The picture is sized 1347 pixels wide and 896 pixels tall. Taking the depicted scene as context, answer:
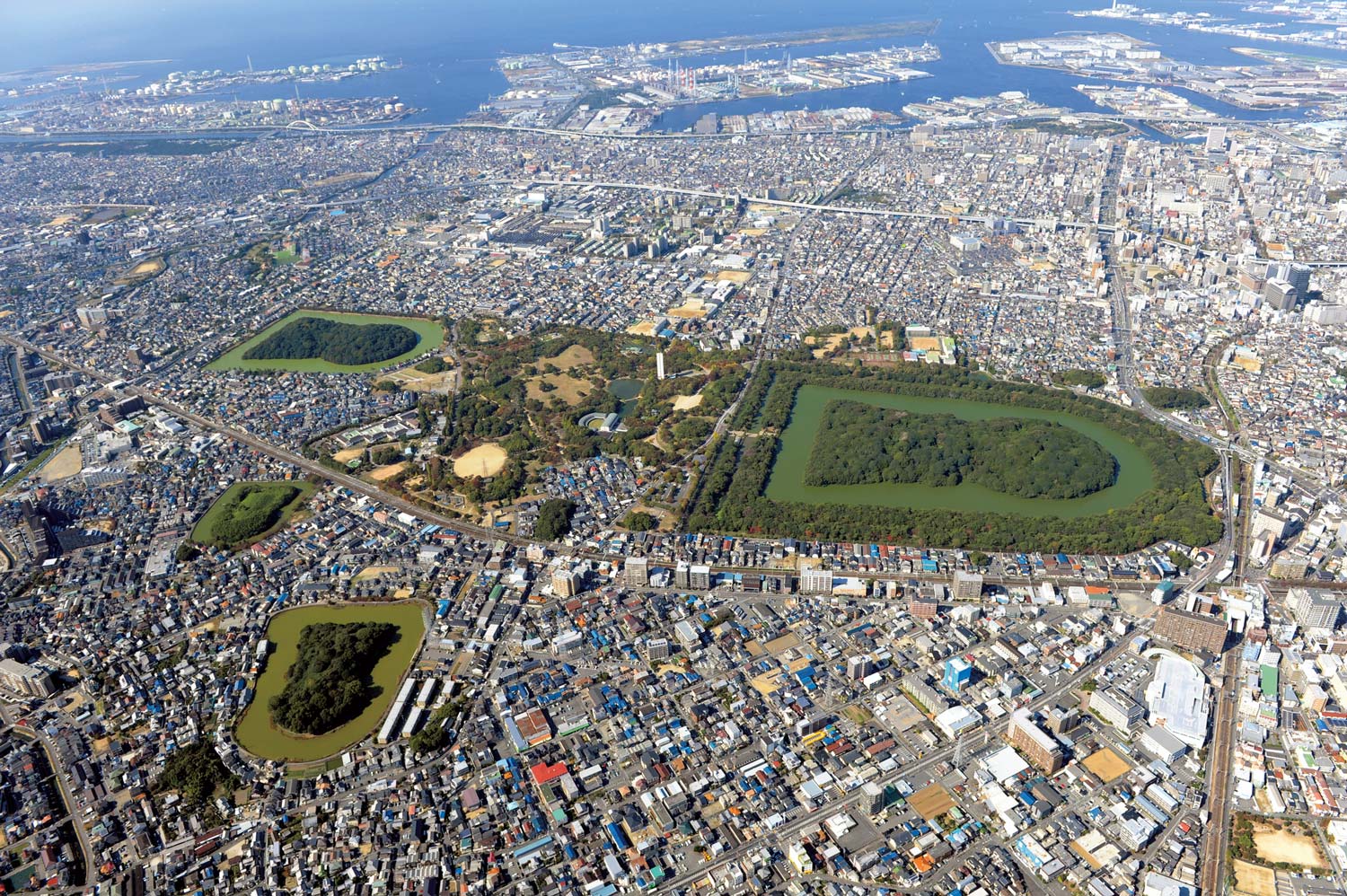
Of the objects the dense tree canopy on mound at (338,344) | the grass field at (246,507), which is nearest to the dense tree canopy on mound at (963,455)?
the grass field at (246,507)

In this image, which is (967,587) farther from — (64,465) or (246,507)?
(64,465)

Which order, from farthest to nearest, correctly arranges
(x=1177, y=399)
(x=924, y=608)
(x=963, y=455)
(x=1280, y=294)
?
(x=1280, y=294) < (x=1177, y=399) < (x=963, y=455) < (x=924, y=608)

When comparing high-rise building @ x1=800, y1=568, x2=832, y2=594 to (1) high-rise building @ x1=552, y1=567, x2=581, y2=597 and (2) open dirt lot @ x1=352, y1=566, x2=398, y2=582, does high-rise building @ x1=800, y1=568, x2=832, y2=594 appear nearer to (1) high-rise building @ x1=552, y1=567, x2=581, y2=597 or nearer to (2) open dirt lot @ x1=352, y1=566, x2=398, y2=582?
(1) high-rise building @ x1=552, y1=567, x2=581, y2=597

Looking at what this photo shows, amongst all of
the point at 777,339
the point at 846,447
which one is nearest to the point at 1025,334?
the point at 777,339

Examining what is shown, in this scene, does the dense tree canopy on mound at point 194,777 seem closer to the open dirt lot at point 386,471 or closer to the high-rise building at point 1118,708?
the open dirt lot at point 386,471

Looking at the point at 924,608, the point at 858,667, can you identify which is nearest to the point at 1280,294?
the point at 924,608

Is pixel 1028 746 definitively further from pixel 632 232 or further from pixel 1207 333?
pixel 632 232

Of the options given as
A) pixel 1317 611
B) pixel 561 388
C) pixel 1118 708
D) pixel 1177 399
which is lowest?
pixel 1118 708
